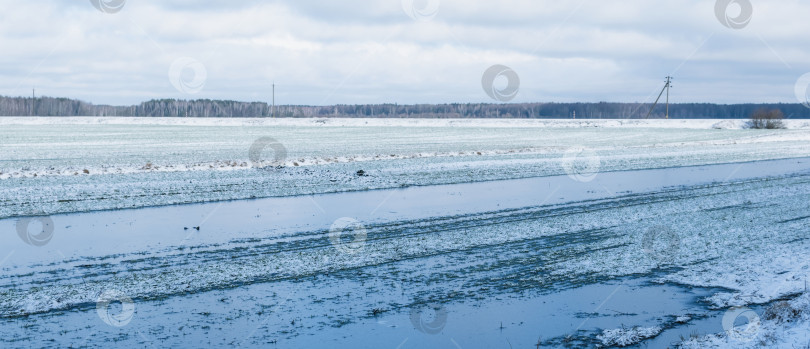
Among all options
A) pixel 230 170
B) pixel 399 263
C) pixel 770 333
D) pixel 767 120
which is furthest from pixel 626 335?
pixel 767 120

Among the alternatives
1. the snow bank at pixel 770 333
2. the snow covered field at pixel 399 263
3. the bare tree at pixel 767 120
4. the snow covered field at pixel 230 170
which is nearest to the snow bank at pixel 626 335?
the snow covered field at pixel 399 263

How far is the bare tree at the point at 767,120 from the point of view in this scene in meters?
100

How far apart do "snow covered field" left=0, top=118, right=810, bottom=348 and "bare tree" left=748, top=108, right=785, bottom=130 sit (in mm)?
83677

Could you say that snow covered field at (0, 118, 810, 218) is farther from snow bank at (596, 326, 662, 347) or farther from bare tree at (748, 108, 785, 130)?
bare tree at (748, 108, 785, 130)

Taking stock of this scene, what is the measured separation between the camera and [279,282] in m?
10.8

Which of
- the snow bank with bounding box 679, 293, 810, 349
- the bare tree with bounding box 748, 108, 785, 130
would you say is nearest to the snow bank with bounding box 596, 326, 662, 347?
the snow bank with bounding box 679, 293, 810, 349

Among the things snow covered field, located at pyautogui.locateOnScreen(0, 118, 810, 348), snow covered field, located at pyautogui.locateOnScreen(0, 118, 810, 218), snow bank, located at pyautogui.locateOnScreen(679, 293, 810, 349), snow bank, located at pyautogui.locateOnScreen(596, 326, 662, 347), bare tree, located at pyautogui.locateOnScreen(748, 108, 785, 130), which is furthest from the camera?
bare tree, located at pyautogui.locateOnScreen(748, 108, 785, 130)

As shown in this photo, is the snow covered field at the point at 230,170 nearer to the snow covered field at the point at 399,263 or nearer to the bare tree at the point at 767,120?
the snow covered field at the point at 399,263

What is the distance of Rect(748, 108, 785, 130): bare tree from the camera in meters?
100

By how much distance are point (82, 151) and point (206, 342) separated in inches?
1621

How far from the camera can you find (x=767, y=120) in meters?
102

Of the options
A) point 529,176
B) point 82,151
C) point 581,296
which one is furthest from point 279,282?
point 82,151

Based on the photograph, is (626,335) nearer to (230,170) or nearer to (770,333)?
(770,333)

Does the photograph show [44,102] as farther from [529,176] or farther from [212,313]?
[212,313]
